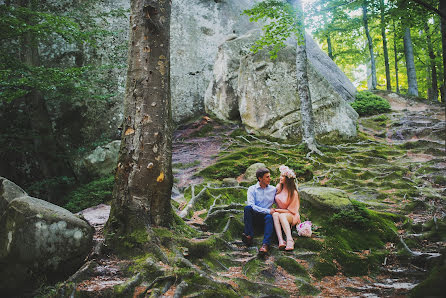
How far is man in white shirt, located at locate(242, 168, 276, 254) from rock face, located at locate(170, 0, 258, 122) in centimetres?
1005

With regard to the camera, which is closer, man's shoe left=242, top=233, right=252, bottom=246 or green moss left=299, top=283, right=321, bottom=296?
green moss left=299, top=283, right=321, bottom=296

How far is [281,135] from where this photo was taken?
984 cm

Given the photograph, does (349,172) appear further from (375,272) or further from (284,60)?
(284,60)

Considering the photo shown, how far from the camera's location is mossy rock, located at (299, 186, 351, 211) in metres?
4.46

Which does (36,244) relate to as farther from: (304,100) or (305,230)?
(304,100)

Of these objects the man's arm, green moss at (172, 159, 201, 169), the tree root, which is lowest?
the tree root

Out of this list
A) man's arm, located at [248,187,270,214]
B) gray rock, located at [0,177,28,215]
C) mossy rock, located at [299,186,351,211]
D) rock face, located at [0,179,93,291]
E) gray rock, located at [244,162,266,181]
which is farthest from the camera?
gray rock, located at [244,162,266,181]

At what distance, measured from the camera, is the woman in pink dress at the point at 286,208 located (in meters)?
3.91

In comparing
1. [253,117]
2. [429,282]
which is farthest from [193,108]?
[429,282]

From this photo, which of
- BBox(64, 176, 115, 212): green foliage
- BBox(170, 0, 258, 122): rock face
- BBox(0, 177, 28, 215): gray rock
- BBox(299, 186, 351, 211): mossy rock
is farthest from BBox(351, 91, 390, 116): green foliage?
BBox(0, 177, 28, 215): gray rock

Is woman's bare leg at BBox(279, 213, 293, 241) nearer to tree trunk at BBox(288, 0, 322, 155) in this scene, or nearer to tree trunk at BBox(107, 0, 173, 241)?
tree trunk at BBox(107, 0, 173, 241)

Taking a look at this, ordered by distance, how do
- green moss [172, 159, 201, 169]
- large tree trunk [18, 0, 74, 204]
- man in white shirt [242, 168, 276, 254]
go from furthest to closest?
green moss [172, 159, 201, 169]
large tree trunk [18, 0, 74, 204]
man in white shirt [242, 168, 276, 254]

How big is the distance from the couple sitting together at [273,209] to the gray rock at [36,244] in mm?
2333

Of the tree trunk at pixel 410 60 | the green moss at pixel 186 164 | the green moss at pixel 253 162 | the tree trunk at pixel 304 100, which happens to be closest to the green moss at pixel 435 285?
the green moss at pixel 253 162
